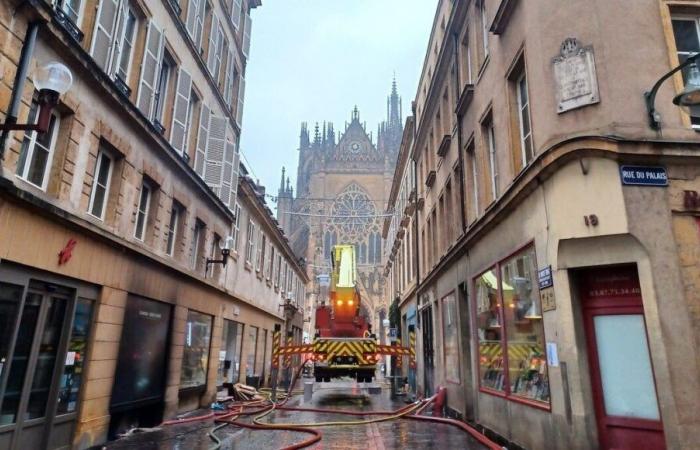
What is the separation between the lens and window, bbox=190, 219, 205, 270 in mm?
13703

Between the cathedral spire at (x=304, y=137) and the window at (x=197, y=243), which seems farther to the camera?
the cathedral spire at (x=304, y=137)

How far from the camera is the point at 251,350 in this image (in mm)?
20594

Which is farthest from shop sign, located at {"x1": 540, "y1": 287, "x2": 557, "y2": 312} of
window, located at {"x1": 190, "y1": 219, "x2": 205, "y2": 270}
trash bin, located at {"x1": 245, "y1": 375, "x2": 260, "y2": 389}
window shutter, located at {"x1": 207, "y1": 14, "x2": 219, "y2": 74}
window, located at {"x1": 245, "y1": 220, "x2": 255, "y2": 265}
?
trash bin, located at {"x1": 245, "y1": 375, "x2": 260, "y2": 389}

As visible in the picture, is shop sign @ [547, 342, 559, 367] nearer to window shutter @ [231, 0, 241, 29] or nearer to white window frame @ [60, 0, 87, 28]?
white window frame @ [60, 0, 87, 28]

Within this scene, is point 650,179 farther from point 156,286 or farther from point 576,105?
point 156,286

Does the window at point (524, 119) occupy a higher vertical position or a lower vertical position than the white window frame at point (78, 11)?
lower

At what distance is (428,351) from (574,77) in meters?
12.5

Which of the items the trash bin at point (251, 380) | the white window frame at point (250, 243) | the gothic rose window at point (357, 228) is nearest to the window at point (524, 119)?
the white window frame at point (250, 243)

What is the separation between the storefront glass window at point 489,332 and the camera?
9371 millimetres

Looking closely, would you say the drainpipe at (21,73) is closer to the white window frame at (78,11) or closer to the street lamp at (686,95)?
the white window frame at (78,11)

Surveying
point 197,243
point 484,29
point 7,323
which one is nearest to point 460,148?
point 484,29

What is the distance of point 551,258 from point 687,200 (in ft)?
6.09

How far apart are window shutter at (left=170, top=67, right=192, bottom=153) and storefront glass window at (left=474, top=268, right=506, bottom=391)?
326 inches

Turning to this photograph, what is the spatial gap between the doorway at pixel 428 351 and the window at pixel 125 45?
1223 centimetres
